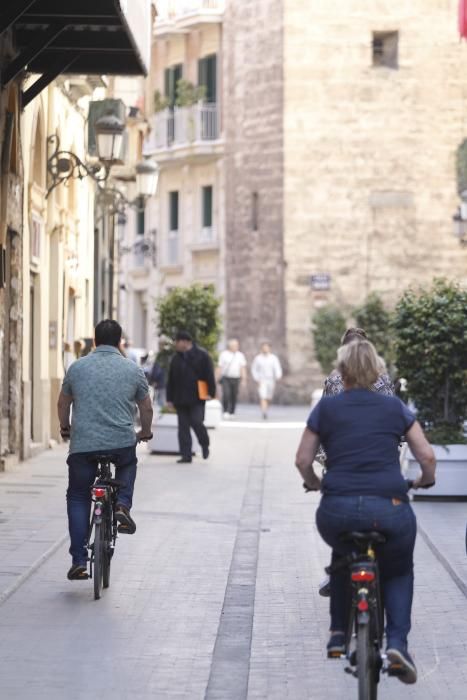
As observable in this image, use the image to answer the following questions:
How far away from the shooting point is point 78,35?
19.5 meters

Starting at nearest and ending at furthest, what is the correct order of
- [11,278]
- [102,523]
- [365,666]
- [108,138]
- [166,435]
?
[365,666], [102,523], [11,278], [108,138], [166,435]

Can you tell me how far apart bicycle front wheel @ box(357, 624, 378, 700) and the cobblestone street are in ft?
2.85

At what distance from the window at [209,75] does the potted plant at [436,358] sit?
34681 mm

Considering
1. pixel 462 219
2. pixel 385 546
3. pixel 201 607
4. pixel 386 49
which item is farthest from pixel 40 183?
pixel 386 49

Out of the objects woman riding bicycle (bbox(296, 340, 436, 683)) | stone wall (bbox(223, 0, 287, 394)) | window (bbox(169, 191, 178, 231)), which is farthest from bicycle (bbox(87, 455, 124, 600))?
window (bbox(169, 191, 178, 231))

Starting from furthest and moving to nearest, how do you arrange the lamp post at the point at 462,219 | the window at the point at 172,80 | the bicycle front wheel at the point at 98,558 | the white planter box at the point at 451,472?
the window at the point at 172,80 < the lamp post at the point at 462,219 < the white planter box at the point at 451,472 < the bicycle front wheel at the point at 98,558

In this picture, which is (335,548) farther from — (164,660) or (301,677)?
(164,660)

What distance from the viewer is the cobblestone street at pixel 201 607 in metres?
7.50

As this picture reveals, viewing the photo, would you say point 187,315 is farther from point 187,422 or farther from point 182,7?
point 182,7

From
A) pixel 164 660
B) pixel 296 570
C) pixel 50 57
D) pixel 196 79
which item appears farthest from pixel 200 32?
pixel 164 660

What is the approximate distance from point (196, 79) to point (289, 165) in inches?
338

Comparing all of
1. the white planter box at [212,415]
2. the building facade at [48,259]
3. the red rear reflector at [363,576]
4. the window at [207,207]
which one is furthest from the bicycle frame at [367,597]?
the window at [207,207]

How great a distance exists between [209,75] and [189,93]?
94cm

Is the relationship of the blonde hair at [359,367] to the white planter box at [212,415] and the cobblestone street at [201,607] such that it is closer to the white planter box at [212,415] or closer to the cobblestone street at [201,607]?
the cobblestone street at [201,607]
